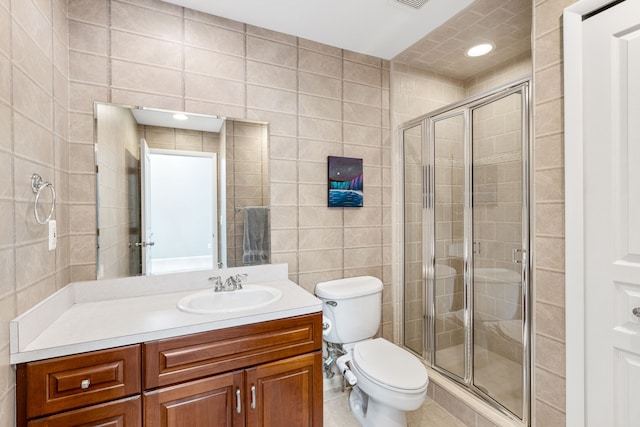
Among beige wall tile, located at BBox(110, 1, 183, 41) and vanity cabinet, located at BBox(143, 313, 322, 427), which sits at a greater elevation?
beige wall tile, located at BBox(110, 1, 183, 41)

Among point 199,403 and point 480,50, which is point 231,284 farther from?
point 480,50

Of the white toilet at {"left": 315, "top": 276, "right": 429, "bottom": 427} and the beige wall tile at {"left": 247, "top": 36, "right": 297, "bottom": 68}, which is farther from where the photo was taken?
→ the beige wall tile at {"left": 247, "top": 36, "right": 297, "bottom": 68}

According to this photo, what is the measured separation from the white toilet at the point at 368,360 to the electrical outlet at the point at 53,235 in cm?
134

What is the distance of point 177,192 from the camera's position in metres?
1.69

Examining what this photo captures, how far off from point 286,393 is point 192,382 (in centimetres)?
42

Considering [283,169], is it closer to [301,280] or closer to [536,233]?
[301,280]

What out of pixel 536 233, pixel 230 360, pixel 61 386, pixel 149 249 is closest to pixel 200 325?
pixel 230 360

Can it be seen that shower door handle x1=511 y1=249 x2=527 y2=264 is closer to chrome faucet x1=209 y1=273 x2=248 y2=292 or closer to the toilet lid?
the toilet lid

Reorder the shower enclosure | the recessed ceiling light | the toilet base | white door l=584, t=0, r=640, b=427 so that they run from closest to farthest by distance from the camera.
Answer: white door l=584, t=0, r=640, b=427, the toilet base, the shower enclosure, the recessed ceiling light

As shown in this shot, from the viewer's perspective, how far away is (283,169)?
196 cm

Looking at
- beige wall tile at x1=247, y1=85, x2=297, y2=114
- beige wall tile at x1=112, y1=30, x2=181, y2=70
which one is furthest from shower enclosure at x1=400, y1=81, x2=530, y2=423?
beige wall tile at x1=112, y1=30, x2=181, y2=70

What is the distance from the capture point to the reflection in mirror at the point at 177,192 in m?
1.57

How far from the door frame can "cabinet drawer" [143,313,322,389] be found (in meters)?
1.04

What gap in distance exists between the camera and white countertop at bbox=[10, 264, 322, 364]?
40.9 inches
